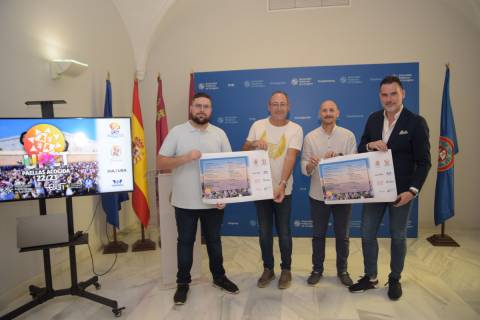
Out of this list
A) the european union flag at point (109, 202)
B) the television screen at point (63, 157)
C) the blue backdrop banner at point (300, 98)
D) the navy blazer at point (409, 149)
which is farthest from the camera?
the blue backdrop banner at point (300, 98)

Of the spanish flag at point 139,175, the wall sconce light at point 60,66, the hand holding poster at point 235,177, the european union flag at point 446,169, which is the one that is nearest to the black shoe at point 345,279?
the hand holding poster at point 235,177

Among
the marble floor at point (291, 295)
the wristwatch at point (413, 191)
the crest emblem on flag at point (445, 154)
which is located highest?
the crest emblem on flag at point (445, 154)

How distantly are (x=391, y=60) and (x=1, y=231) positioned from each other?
487 centimetres

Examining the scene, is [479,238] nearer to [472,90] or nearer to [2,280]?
[472,90]

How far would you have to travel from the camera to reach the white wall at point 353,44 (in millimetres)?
4531

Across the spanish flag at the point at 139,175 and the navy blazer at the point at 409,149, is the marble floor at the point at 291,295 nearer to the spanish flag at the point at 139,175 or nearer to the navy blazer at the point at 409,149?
the spanish flag at the point at 139,175

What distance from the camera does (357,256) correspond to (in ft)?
12.4

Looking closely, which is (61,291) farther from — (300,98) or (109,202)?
(300,98)

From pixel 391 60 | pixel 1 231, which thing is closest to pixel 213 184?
pixel 1 231

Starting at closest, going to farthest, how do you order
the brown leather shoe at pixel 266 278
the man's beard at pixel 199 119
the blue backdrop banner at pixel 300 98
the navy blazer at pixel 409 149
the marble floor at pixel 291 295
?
the navy blazer at pixel 409 149, the marble floor at pixel 291 295, the man's beard at pixel 199 119, the brown leather shoe at pixel 266 278, the blue backdrop banner at pixel 300 98

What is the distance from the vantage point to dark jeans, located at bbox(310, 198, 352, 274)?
9.77 ft

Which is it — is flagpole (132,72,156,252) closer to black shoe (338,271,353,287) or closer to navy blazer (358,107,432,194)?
black shoe (338,271,353,287)

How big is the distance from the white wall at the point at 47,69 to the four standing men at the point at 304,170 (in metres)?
1.41

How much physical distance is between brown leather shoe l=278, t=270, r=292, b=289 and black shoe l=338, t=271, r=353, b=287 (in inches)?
18.6
